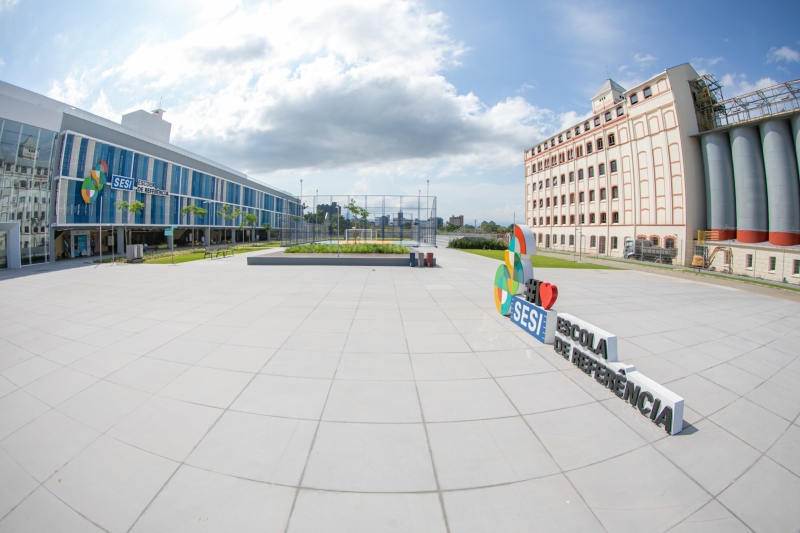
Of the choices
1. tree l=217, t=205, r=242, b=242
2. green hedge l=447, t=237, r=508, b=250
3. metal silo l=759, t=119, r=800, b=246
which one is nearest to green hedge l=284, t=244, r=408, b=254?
green hedge l=447, t=237, r=508, b=250

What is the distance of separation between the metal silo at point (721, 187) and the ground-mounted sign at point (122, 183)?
59798 millimetres

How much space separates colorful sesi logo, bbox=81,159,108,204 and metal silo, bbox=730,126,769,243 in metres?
59.8

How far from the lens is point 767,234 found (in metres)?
28.1

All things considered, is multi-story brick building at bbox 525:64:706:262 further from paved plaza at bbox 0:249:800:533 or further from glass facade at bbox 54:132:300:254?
glass facade at bbox 54:132:300:254

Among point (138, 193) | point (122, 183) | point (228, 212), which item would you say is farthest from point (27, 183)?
point (228, 212)

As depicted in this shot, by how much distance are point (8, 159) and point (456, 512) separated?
33.5 m

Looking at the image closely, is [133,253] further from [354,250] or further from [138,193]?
[354,250]

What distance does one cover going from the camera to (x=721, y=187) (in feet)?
101

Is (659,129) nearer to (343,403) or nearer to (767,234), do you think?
(767,234)

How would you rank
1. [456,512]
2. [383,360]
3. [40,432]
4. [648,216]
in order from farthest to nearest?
[648,216], [383,360], [40,432], [456,512]

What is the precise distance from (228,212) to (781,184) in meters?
67.7

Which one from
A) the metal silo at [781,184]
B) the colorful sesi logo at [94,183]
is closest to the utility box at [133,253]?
the colorful sesi logo at [94,183]

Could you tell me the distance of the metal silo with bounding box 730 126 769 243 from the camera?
92.8ft

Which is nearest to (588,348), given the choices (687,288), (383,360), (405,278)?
(383,360)
